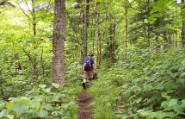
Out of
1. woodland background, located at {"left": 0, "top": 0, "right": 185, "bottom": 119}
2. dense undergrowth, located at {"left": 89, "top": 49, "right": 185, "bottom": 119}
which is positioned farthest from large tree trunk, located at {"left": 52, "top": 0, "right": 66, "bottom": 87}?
dense undergrowth, located at {"left": 89, "top": 49, "right": 185, "bottom": 119}

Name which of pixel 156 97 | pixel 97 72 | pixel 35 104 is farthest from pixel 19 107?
pixel 97 72

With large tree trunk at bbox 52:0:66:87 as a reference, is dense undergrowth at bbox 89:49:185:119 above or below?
below

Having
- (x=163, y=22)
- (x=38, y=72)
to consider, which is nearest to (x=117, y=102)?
(x=38, y=72)

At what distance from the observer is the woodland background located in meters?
3.83

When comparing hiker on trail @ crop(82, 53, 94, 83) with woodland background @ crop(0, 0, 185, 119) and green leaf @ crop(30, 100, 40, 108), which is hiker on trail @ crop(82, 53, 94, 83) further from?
green leaf @ crop(30, 100, 40, 108)

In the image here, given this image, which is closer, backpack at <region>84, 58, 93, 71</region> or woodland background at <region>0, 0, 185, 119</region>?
woodland background at <region>0, 0, 185, 119</region>

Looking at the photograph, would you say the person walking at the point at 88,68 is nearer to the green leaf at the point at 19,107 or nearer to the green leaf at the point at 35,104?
the green leaf at the point at 35,104

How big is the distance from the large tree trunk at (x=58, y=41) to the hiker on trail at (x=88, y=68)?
16.7 feet

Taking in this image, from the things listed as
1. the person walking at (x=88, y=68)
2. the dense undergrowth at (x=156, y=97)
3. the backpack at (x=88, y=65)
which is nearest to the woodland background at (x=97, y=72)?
the dense undergrowth at (x=156, y=97)

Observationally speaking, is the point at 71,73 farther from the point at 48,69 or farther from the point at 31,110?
the point at 31,110

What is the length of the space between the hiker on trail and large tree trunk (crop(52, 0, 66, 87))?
508 centimetres

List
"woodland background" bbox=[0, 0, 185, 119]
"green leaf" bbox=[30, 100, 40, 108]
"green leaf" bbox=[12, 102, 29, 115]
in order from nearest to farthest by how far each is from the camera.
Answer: "green leaf" bbox=[12, 102, 29, 115], "green leaf" bbox=[30, 100, 40, 108], "woodland background" bbox=[0, 0, 185, 119]

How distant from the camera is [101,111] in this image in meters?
5.90

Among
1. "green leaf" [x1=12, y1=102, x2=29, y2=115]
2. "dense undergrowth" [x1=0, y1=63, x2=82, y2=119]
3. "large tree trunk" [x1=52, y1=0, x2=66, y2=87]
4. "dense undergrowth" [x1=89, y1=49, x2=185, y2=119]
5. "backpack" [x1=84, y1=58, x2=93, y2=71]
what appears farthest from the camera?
"backpack" [x1=84, y1=58, x2=93, y2=71]
